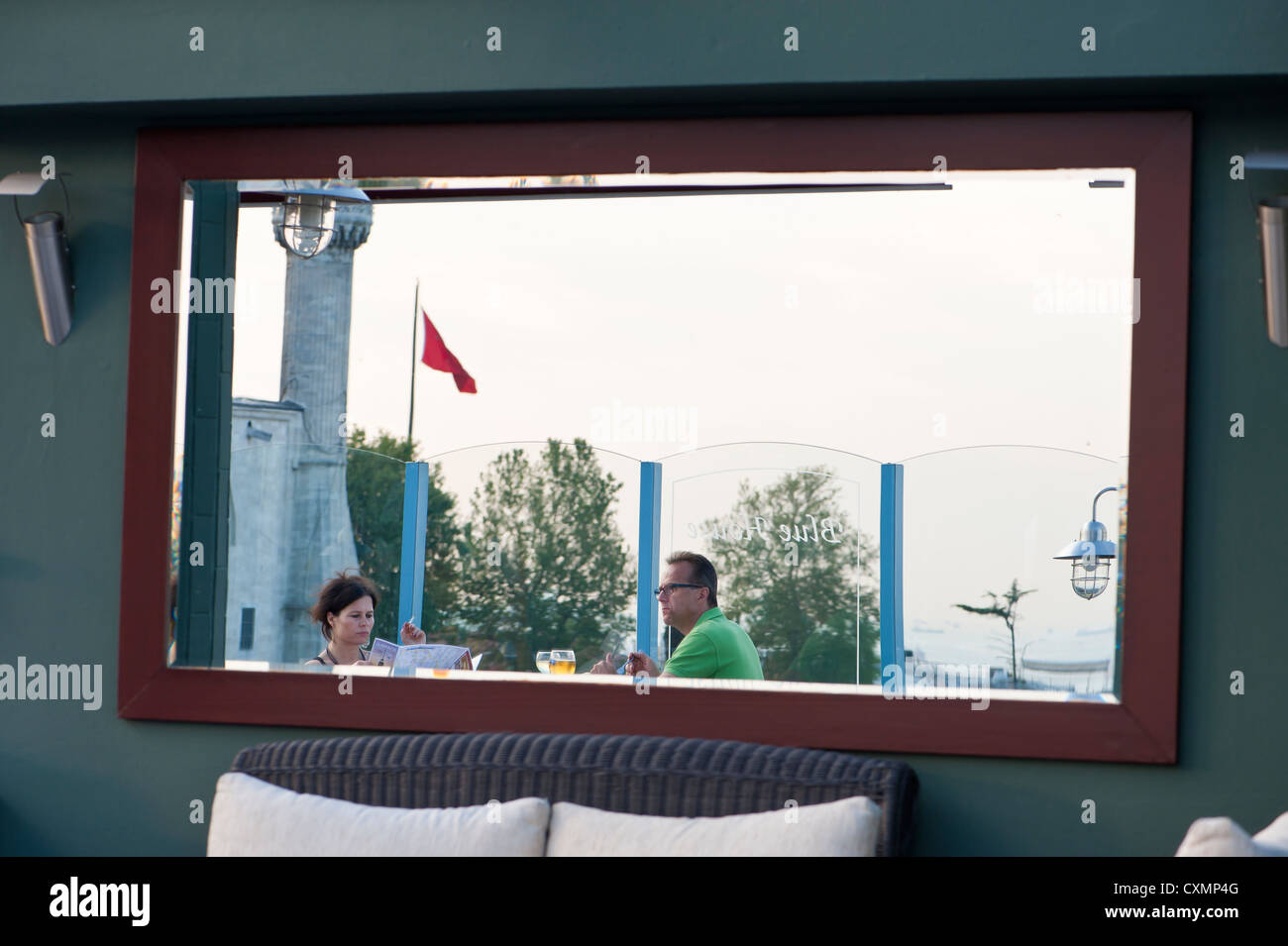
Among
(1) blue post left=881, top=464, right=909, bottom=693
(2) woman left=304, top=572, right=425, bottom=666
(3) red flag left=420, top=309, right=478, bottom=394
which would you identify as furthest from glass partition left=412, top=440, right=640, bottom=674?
(2) woman left=304, top=572, right=425, bottom=666

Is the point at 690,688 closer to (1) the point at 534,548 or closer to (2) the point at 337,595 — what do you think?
(2) the point at 337,595

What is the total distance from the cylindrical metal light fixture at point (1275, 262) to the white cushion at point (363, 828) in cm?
161

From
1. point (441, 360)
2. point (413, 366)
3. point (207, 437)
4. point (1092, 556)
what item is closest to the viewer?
point (207, 437)

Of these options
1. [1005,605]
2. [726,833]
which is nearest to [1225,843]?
[726,833]

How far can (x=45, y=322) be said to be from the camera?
9.11 ft

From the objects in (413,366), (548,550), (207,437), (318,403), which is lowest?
(548,550)

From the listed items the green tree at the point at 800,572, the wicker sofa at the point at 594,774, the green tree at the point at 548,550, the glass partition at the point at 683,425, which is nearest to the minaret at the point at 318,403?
the glass partition at the point at 683,425

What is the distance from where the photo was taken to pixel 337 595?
394 cm

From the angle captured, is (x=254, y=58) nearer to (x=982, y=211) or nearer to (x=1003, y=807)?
(x=1003, y=807)

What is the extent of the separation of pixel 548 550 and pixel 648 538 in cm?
53

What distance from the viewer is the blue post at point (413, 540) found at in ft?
17.7

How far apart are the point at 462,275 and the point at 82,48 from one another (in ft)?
11.1

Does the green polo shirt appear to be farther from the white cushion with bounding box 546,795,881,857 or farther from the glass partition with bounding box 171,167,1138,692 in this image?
the white cushion with bounding box 546,795,881,857

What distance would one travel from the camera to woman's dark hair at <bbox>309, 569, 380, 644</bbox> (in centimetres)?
373
